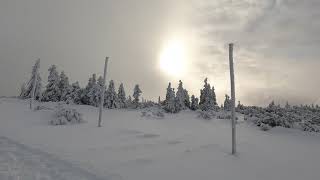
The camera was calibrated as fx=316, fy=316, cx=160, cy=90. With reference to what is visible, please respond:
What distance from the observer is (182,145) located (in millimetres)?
17344

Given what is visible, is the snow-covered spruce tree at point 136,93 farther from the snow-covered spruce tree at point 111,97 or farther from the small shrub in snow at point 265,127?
the small shrub in snow at point 265,127

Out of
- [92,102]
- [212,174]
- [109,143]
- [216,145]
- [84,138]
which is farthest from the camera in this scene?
[92,102]

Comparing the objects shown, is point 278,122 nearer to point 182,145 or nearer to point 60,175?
point 182,145

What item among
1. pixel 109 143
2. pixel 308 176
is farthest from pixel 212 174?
pixel 109 143

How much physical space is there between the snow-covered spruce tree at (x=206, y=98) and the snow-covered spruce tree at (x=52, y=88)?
1419 inches

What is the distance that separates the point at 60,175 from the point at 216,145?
8.65 m

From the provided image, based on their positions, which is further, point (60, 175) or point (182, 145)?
point (182, 145)

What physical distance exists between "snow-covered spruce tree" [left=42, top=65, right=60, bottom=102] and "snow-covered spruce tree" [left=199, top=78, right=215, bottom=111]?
36.1 m

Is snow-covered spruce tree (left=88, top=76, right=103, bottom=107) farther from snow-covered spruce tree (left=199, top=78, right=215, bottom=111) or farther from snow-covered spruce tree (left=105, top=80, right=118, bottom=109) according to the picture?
snow-covered spruce tree (left=199, top=78, right=215, bottom=111)

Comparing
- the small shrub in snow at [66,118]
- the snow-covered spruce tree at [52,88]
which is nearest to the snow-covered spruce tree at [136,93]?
the snow-covered spruce tree at [52,88]

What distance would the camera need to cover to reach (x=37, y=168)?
11.9 m

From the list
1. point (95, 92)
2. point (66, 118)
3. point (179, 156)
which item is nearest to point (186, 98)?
point (95, 92)

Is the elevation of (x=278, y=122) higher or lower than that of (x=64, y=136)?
higher

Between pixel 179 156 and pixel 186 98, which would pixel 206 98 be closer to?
pixel 186 98
